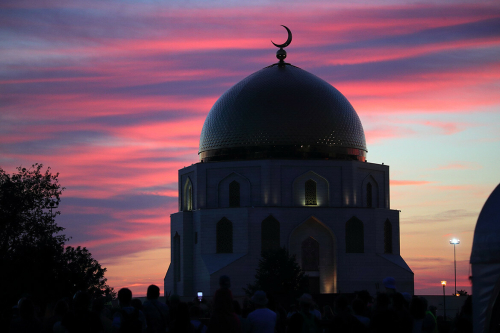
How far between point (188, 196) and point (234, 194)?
387cm

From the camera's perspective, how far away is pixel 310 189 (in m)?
44.0

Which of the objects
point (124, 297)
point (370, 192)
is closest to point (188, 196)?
point (370, 192)

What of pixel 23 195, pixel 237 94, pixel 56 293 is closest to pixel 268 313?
pixel 56 293

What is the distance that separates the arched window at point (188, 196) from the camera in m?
46.3

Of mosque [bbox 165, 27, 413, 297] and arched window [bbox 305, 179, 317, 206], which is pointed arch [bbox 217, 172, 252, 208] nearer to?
mosque [bbox 165, 27, 413, 297]

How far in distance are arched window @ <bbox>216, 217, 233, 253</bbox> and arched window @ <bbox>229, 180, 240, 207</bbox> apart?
1.21m

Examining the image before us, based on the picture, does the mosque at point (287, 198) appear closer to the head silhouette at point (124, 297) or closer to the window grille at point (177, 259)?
the window grille at point (177, 259)

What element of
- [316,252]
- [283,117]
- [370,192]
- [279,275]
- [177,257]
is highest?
[283,117]

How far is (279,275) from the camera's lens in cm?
3838

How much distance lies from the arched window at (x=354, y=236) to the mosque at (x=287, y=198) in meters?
0.05

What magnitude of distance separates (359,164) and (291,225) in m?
5.50

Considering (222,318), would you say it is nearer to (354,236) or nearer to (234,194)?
(354,236)

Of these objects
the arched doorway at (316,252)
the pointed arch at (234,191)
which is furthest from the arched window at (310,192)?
the pointed arch at (234,191)

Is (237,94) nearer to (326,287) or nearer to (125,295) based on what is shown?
(326,287)
